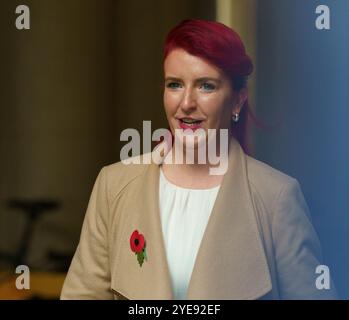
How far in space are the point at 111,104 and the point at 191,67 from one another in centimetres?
27

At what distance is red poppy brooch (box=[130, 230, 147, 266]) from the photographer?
1.78m

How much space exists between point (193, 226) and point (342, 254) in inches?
16.7

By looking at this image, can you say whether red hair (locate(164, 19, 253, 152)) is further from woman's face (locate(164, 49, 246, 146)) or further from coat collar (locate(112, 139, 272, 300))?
coat collar (locate(112, 139, 272, 300))

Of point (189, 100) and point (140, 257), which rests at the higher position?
point (189, 100)

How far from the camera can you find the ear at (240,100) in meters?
1.79

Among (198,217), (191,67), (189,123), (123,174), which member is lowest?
(198,217)

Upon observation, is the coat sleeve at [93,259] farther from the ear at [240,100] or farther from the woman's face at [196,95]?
the ear at [240,100]

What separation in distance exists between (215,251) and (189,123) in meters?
0.33

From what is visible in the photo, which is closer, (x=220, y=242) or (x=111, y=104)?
(x=220, y=242)

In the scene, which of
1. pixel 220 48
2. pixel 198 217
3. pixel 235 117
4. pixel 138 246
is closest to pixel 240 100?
pixel 235 117

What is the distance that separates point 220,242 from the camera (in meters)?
1.76

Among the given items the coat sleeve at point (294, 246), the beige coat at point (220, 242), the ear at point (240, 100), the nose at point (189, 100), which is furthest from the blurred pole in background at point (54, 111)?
the coat sleeve at point (294, 246)

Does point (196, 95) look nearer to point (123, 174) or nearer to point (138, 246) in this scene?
point (123, 174)

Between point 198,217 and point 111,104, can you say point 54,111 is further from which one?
point 198,217
